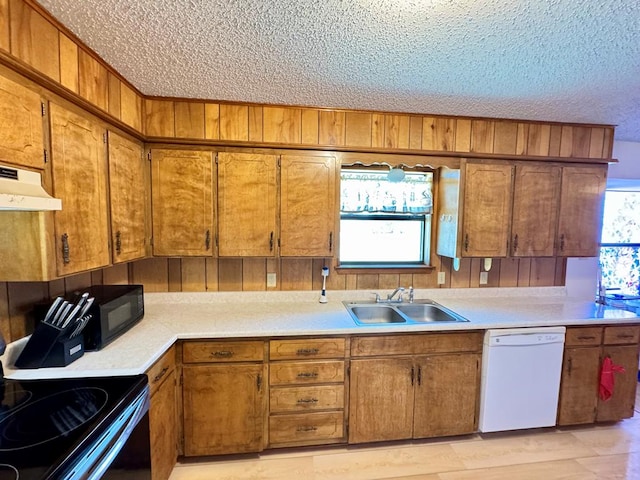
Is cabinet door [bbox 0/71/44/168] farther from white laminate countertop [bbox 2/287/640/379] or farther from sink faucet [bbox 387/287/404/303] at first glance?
sink faucet [bbox 387/287/404/303]

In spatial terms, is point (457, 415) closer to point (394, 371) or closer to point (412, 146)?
point (394, 371)

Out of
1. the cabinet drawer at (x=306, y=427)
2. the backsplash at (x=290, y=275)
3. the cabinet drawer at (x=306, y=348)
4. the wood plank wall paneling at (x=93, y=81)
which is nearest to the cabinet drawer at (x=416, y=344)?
the cabinet drawer at (x=306, y=348)

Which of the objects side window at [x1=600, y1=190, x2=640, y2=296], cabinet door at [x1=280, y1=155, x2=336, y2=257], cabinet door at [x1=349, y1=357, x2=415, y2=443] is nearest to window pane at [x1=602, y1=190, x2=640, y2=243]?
side window at [x1=600, y1=190, x2=640, y2=296]

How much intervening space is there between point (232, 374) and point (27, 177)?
148 centimetres

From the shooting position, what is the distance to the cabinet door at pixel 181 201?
87.2 inches

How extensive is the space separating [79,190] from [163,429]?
4.52 ft

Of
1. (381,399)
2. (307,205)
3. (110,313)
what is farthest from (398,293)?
(110,313)

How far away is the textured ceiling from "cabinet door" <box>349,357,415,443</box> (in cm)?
184

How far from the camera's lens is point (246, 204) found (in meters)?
2.29

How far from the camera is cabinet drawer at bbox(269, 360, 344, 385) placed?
2.04 m

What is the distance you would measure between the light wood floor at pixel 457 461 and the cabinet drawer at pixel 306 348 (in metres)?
0.70

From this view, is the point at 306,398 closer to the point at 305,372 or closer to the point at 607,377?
the point at 305,372

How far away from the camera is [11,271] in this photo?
129 cm

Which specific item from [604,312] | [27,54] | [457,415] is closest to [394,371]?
[457,415]
